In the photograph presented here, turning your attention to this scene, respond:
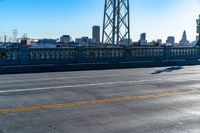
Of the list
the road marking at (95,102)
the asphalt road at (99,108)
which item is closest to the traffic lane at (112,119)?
the asphalt road at (99,108)

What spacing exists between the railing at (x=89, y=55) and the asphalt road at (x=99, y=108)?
795 cm

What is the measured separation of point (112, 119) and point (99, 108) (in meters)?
1.30

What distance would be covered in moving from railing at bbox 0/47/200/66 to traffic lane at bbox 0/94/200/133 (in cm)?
1302

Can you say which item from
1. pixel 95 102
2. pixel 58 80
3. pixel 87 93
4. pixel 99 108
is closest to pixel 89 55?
pixel 58 80

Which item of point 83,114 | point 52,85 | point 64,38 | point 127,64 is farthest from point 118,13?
point 83,114

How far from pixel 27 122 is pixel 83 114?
1.47 metres

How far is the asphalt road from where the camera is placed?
7531mm

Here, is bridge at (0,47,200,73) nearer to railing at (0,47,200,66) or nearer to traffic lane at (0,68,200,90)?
railing at (0,47,200,66)

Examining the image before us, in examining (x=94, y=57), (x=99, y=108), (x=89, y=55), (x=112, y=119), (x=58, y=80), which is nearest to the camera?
(x=112, y=119)

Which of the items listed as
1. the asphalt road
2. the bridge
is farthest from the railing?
the asphalt road

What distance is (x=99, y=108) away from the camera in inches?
374

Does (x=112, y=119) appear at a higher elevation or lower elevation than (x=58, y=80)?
lower

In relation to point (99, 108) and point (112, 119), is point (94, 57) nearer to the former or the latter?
point (99, 108)

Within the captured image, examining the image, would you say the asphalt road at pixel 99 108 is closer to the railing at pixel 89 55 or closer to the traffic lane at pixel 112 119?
the traffic lane at pixel 112 119
